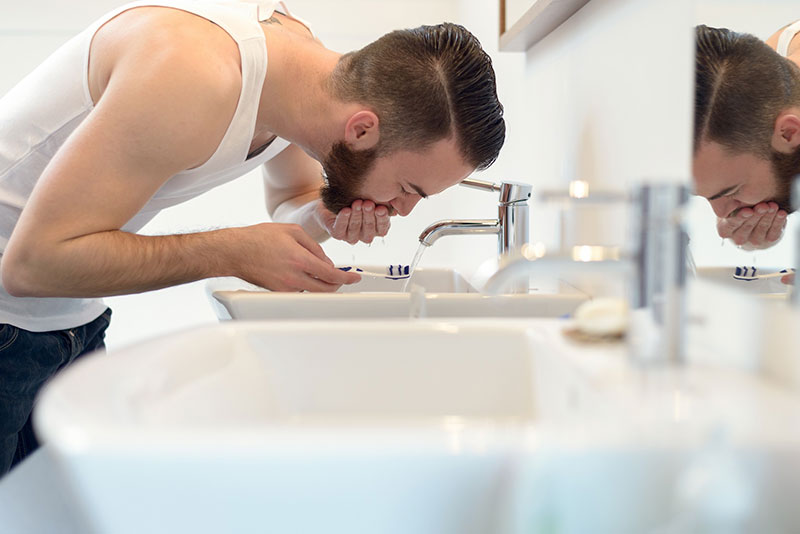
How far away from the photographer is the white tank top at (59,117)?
1052 millimetres

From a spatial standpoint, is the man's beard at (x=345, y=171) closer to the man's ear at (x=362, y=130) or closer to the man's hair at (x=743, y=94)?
the man's ear at (x=362, y=130)

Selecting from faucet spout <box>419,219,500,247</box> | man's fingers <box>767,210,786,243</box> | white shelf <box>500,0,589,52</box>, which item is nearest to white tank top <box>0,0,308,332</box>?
faucet spout <box>419,219,500,247</box>

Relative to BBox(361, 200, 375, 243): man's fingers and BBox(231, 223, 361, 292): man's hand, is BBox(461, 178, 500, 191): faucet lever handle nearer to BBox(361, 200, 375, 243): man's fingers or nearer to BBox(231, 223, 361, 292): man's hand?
BBox(361, 200, 375, 243): man's fingers

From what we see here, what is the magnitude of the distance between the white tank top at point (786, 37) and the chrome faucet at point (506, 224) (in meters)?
0.63

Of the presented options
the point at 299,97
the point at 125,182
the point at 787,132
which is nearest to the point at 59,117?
the point at 125,182

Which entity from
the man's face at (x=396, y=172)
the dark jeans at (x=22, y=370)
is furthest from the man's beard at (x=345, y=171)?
the dark jeans at (x=22, y=370)

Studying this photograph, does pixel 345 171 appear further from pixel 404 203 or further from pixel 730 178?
pixel 730 178

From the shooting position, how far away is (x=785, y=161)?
56 cm

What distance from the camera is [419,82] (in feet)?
3.90

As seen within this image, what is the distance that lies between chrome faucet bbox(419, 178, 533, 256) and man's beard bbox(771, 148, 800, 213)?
2.11 ft

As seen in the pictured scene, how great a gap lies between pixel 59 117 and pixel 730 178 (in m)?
0.89

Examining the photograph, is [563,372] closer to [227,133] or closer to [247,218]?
[227,133]

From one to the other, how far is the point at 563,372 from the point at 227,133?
2.11ft

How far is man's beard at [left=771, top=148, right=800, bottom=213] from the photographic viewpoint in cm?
55
